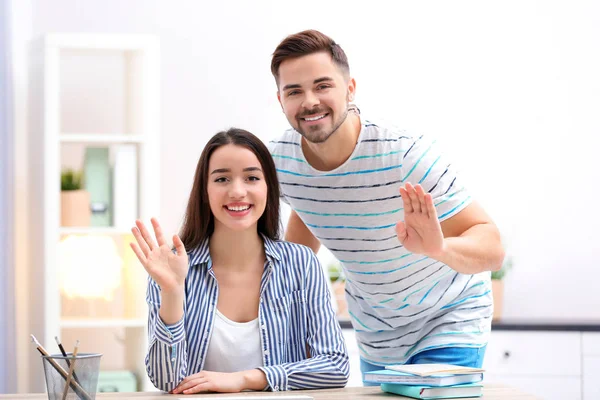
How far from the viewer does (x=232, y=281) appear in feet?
6.30

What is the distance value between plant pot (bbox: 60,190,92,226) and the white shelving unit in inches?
1.6

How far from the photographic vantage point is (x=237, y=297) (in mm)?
1896

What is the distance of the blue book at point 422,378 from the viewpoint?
64.1 inches

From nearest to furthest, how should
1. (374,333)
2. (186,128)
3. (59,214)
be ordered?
(374,333)
(59,214)
(186,128)

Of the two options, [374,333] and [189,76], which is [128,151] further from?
[374,333]

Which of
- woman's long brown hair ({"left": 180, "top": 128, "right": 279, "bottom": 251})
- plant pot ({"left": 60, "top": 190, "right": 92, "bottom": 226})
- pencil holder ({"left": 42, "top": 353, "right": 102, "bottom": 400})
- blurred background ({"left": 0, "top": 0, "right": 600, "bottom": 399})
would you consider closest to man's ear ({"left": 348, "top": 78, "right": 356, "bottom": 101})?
woman's long brown hair ({"left": 180, "top": 128, "right": 279, "bottom": 251})

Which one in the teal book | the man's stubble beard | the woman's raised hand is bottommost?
the teal book

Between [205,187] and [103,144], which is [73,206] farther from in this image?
[205,187]

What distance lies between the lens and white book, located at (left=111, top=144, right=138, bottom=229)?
10.9 feet

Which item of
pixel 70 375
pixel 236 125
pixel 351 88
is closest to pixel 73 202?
pixel 236 125

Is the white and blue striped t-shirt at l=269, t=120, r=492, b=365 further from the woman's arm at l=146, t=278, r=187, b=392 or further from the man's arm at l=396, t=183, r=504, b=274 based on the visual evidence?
the woman's arm at l=146, t=278, r=187, b=392

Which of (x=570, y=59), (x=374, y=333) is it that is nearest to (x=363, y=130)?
(x=374, y=333)

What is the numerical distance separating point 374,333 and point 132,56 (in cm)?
178

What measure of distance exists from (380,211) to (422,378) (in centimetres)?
53
